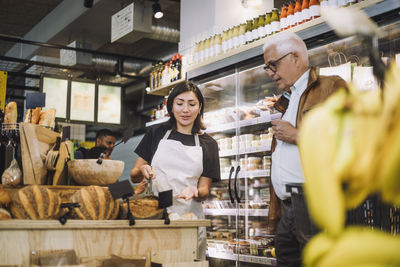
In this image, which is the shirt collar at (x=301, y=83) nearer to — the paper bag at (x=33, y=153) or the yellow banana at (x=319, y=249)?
the paper bag at (x=33, y=153)

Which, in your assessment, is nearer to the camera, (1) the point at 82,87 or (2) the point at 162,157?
(2) the point at 162,157

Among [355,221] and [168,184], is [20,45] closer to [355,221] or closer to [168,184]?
[168,184]

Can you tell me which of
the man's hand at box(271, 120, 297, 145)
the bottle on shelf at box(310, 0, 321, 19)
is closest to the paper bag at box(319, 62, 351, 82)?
the bottle on shelf at box(310, 0, 321, 19)

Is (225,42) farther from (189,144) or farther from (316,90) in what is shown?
(316,90)

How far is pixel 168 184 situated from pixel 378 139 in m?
2.49

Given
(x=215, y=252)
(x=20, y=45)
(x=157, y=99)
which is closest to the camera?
(x=215, y=252)

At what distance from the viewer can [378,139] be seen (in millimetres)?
521

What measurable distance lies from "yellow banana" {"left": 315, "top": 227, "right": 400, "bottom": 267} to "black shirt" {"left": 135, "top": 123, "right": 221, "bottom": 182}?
242cm

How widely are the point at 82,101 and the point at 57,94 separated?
1.50 ft

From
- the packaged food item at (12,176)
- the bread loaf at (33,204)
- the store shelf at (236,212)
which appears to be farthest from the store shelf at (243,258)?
the bread loaf at (33,204)

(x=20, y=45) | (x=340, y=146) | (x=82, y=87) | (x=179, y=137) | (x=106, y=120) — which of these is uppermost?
(x=20, y=45)

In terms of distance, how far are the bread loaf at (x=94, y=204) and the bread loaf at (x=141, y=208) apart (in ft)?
0.19

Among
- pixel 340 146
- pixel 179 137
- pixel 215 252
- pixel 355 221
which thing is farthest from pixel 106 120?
pixel 340 146

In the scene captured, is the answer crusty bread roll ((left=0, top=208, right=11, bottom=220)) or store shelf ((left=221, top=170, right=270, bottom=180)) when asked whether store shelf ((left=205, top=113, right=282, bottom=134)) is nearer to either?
store shelf ((left=221, top=170, right=270, bottom=180))
